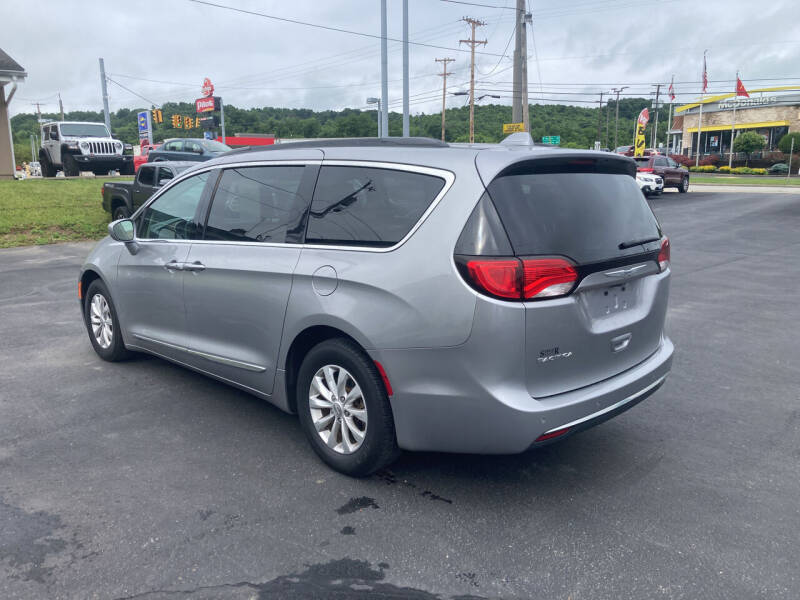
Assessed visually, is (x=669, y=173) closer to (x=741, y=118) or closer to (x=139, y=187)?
(x=139, y=187)

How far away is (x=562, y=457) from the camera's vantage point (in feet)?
13.3

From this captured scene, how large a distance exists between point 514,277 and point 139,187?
12827 millimetres

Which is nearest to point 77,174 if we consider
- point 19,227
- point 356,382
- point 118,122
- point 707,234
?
point 19,227

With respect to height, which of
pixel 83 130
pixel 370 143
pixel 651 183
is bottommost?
pixel 651 183

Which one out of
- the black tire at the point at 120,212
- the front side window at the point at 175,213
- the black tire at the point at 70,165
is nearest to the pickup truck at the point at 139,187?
the black tire at the point at 120,212

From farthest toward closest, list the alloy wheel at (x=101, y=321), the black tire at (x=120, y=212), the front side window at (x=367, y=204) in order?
the black tire at (x=120, y=212) < the alloy wheel at (x=101, y=321) < the front side window at (x=367, y=204)

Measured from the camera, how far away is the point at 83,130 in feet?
84.5

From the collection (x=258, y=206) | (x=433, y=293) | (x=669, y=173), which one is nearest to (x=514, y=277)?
(x=433, y=293)

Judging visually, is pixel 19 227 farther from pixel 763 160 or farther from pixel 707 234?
pixel 763 160

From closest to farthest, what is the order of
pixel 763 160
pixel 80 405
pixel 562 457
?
pixel 562 457 → pixel 80 405 → pixel 763 160

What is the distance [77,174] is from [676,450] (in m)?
25.7

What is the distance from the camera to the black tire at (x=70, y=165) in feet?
80.5

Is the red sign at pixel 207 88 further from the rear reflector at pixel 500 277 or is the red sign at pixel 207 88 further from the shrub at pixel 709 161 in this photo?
the rear reflector at pixel 500 277

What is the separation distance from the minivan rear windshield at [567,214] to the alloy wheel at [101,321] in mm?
3906
